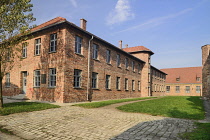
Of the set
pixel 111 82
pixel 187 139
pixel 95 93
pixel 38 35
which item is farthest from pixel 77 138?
pixel 111 82

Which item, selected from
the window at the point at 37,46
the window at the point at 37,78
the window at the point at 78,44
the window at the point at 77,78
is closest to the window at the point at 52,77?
the window at the point at 37,78

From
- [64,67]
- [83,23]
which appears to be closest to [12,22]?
[64,67]

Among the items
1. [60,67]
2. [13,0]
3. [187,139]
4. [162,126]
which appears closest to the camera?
[187,139]

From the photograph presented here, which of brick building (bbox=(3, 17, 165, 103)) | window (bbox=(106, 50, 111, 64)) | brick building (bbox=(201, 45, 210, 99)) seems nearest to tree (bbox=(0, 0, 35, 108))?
brick building (bbox=(3, 17, 165, 103))

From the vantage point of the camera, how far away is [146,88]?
3050cm

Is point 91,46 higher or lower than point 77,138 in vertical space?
higher

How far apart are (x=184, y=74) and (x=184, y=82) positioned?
123 inches

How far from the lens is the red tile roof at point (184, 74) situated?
48181mm

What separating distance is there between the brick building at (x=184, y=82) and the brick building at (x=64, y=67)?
115 feet

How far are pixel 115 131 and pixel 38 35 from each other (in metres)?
13.3

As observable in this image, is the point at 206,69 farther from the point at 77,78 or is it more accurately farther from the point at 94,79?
the point at 77,78

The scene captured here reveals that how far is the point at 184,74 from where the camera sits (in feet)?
165

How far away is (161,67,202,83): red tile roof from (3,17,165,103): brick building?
35.8 metres

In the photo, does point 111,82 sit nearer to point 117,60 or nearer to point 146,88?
point 117,60
